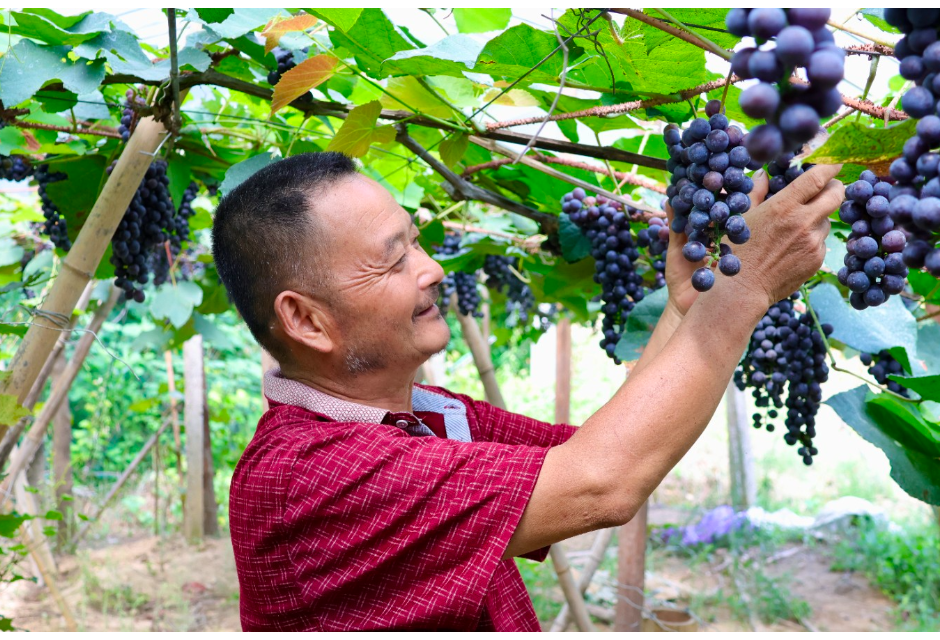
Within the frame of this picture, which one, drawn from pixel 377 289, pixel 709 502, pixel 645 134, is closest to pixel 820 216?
pixel 377 289

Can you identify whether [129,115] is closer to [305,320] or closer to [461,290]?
[305,320]

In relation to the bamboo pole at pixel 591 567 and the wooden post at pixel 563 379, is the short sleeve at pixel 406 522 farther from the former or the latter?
the wooden post at pixel 563 379

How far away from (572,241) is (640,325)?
1.09 feet

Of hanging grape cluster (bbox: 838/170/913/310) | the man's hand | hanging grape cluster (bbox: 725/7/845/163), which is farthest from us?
the man's hand

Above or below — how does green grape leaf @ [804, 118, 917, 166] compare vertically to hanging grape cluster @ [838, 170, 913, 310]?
above

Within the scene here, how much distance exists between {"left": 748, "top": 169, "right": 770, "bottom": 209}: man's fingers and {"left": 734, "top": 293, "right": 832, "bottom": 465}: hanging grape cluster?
56 cm

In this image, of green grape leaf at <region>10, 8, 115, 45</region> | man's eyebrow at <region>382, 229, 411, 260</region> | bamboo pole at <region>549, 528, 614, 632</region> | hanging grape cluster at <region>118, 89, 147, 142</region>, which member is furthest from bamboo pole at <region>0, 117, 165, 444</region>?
bamboo pole at <region>549, 528, 614, 632</region>

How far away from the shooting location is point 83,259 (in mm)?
1578

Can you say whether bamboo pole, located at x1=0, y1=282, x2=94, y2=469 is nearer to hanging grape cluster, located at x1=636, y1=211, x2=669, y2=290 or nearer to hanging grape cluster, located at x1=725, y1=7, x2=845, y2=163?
hanging grape cluster, located at x1=636, y1=211, x2=669, y2=290

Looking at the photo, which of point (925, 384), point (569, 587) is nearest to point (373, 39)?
point (925, 384)

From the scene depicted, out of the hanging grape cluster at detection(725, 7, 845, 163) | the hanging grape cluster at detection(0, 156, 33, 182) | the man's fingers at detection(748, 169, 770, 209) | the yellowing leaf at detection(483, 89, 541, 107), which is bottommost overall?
the hanging grape cluster at detection(0, 156, 33, 182)

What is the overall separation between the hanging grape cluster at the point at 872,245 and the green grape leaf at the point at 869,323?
31.6 inches

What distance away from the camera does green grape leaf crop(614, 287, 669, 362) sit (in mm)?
1531
